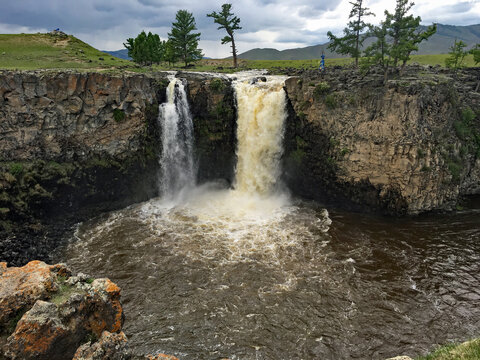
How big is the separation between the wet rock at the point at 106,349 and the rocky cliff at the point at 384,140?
23.6m

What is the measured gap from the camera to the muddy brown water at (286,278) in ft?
48.2

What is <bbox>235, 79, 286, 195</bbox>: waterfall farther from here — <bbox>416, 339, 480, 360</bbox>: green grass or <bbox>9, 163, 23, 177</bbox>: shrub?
<bbox>416, 339, 480, 360</bbox>: green grass

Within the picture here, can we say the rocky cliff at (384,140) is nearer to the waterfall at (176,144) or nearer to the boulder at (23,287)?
the waterfall at (176,144)

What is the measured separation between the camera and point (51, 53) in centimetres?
4294

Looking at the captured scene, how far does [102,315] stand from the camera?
9750 millimetres

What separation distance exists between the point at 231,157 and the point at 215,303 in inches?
688

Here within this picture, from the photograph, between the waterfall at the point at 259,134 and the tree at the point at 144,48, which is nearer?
the waterfall at the point at 259,134

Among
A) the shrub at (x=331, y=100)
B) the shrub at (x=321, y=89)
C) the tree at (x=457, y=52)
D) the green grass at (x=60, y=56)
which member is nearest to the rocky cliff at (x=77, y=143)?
the shrub at (x=321, y=89)

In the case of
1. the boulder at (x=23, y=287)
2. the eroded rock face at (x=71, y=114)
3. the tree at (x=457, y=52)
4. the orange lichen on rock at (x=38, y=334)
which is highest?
the tree at (x=457, y=52)

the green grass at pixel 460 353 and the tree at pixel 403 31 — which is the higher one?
the tree at pixel 403 31

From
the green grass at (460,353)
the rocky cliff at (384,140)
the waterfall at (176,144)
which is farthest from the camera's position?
the waterfall at (176,144)

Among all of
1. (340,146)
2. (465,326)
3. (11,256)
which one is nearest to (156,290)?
(11,256)

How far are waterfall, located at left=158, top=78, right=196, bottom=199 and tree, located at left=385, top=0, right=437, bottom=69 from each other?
19.7 metres

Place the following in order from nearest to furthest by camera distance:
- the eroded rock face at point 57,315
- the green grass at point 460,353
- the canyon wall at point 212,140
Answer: the eroded rock face at point 57,315, the green grass at point 460,353, the canyon wall at point 212,140
